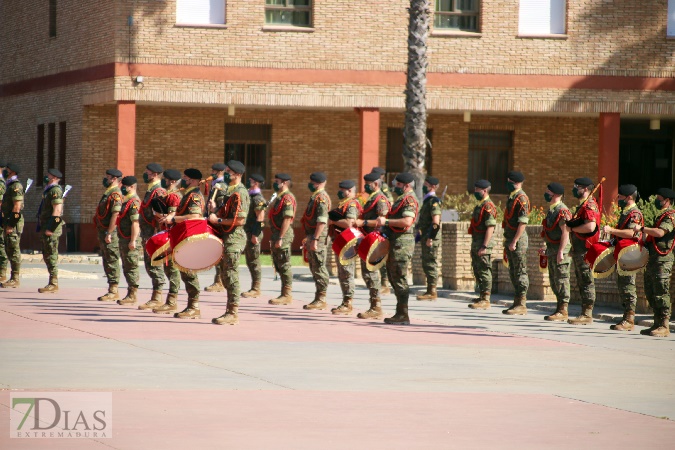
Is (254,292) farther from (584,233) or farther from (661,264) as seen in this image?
(661,264)

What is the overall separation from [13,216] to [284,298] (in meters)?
4.85

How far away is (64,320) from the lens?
643 inches

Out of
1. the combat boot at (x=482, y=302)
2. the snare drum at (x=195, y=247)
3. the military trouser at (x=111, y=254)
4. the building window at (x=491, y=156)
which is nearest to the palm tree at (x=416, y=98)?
the combat boot at (x=482, y=302)

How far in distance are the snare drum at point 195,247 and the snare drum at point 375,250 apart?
1.95 m

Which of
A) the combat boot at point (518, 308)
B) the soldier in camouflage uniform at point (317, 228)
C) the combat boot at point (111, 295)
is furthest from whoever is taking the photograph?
the combat boot at point (111, 295)

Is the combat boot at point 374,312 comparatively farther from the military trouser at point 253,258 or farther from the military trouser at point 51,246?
the military trouser at point 51,246

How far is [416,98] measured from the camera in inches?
1122

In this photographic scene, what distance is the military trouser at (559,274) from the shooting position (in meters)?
18.1

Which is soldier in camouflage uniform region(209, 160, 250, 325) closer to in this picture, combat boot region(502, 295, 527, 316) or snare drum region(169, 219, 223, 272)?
snare drum region(169, 219, 223, 272)

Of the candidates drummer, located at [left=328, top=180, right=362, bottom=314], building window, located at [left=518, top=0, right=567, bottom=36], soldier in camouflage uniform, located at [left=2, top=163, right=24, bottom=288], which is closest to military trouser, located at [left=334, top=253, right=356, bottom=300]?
drummer, located at [left=328, top=180, right=362, bottom=314]

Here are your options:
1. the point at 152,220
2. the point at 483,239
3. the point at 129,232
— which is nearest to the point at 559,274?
the point at 483,239

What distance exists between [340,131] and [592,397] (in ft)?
85.8

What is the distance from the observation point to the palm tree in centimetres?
2838

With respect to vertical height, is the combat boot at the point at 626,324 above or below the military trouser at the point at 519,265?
below
